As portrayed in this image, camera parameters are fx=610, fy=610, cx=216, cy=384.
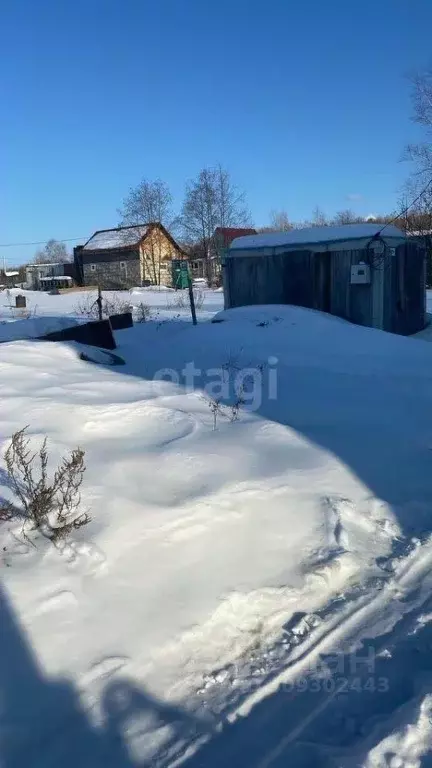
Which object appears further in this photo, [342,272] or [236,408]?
[342,272]

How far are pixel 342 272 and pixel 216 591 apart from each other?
11578mm

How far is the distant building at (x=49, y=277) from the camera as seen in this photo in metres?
53.5

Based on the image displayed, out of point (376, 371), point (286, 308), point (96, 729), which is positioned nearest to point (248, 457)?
point (96, 729)

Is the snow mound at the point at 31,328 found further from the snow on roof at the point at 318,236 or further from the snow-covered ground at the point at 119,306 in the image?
the snow-covered ground at the point at 119,306

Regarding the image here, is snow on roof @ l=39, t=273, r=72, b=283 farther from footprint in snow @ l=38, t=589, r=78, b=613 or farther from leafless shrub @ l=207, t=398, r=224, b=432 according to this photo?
footprint in snow @ l=38, t=589, r=78, b=613

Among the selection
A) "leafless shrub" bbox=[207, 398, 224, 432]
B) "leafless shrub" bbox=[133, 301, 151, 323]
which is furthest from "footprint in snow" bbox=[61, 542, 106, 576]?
"leafless shrub" bbox=[133, 301, 151, 323]

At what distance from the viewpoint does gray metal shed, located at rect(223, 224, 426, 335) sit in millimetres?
13500

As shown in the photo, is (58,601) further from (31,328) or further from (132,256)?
(132,256)

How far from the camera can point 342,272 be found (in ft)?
45.2

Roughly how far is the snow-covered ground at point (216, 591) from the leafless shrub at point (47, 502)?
75 millimetres

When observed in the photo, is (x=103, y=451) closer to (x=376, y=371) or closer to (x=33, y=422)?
(x=33, y=422)

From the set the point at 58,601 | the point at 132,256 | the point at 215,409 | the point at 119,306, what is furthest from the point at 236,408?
the point at 132,256

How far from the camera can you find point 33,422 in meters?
4.53

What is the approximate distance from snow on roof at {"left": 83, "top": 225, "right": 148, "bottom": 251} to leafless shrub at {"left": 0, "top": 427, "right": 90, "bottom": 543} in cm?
4242
